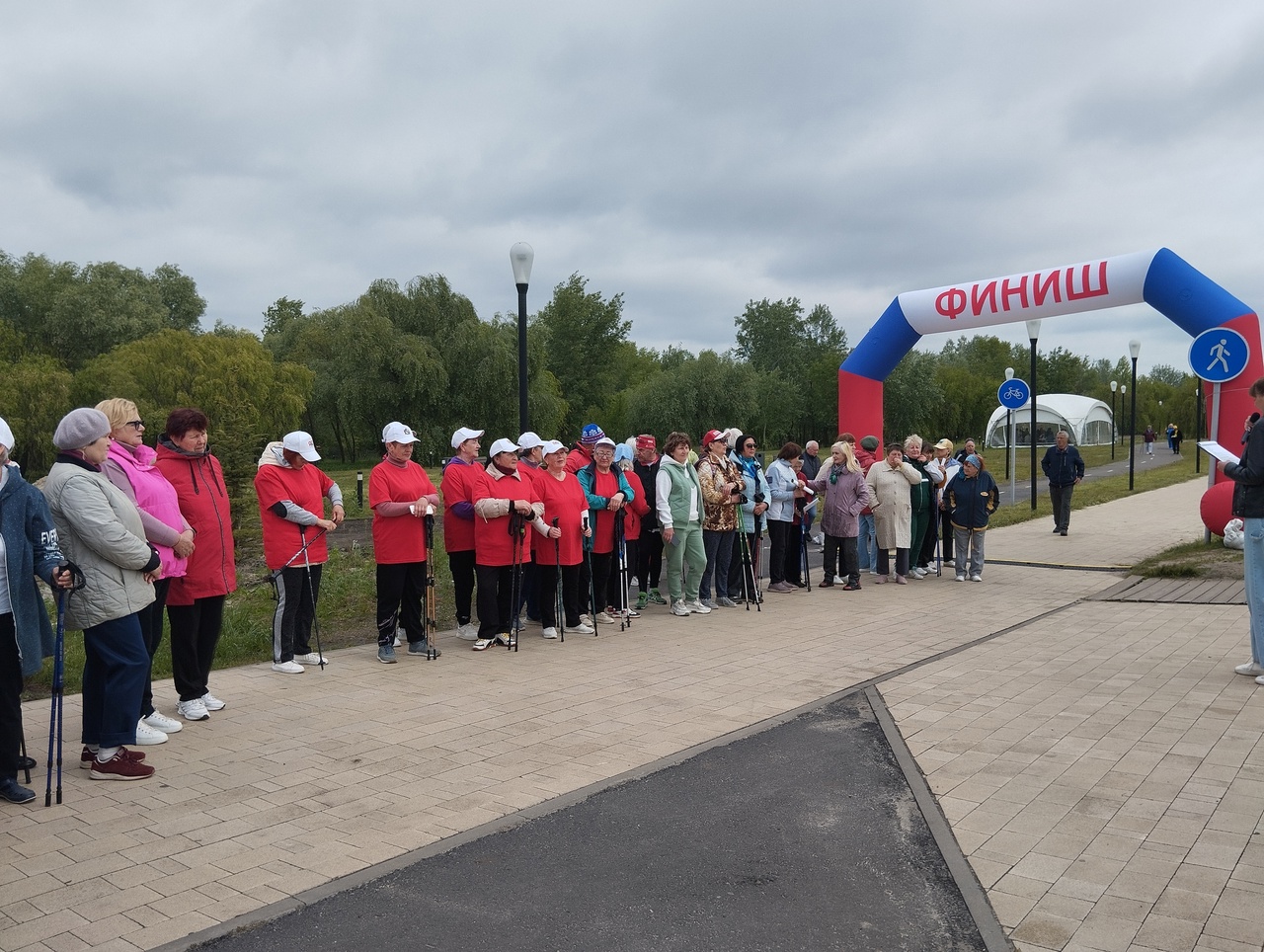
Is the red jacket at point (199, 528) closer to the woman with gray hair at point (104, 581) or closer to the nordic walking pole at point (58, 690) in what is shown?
the woman with gray hair at point (104, 581)

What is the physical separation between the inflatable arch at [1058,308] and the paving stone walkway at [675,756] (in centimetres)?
545

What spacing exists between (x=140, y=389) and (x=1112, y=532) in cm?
3497

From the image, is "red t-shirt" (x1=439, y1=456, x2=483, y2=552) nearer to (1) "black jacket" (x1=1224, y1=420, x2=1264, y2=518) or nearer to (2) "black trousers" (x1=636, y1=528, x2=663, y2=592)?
(2) "black trousers" (x1=636, y1=528, x2=663, y2=592)

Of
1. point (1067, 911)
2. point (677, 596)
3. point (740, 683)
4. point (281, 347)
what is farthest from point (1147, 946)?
point (281, 347)

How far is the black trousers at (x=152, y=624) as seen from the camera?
604 centimetres

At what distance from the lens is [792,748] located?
588cm

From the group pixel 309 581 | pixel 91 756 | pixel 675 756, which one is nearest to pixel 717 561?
pixel 309 581

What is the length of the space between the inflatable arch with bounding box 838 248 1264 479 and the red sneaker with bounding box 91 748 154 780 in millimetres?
13274

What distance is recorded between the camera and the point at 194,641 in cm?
655

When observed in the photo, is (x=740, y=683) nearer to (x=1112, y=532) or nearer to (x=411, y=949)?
(x=411, y=949)

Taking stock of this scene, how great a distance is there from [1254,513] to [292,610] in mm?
6977

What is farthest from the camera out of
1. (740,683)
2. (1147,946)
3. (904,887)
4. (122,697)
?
(740,683)

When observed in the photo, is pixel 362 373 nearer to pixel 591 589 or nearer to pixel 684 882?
pixel 591 589

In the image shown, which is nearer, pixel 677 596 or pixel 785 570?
pixel 677 596
